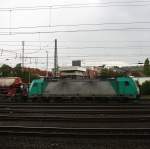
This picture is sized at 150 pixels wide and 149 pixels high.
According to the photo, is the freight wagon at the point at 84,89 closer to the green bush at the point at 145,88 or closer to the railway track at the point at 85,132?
the green bush at the point at 145,88

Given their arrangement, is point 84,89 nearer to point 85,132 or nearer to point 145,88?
point 145,88

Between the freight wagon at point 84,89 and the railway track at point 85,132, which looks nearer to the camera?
the railway track at point 85,132

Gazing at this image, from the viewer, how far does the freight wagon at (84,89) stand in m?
37.2

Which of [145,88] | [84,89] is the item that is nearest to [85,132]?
[84,89]

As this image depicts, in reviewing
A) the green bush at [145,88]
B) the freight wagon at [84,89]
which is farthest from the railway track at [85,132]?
the green bush at [145,88]

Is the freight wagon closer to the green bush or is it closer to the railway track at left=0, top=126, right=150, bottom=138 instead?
Answer: the green bush

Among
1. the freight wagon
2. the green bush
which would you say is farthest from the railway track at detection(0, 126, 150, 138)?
the green bush

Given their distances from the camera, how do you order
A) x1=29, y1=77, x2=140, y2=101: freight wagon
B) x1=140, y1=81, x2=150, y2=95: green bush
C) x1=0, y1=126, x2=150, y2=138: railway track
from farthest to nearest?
1. x1=140, y1=81, x2=150, y2=95: green bush
2. x1=29, y1=77, x2=140, y2=101: freight wagon
3. x1=0, y1=126, x2=150, y2=138: railway track

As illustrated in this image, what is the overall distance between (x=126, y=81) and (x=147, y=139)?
25.1 m

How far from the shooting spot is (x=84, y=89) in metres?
38.4

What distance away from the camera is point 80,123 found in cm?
1667

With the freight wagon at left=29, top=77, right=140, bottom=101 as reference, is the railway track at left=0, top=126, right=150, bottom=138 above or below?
below

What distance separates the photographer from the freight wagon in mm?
37219

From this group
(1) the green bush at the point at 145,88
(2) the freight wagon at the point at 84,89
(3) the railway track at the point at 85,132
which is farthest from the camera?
(1) the green bush at the point at 145,88
